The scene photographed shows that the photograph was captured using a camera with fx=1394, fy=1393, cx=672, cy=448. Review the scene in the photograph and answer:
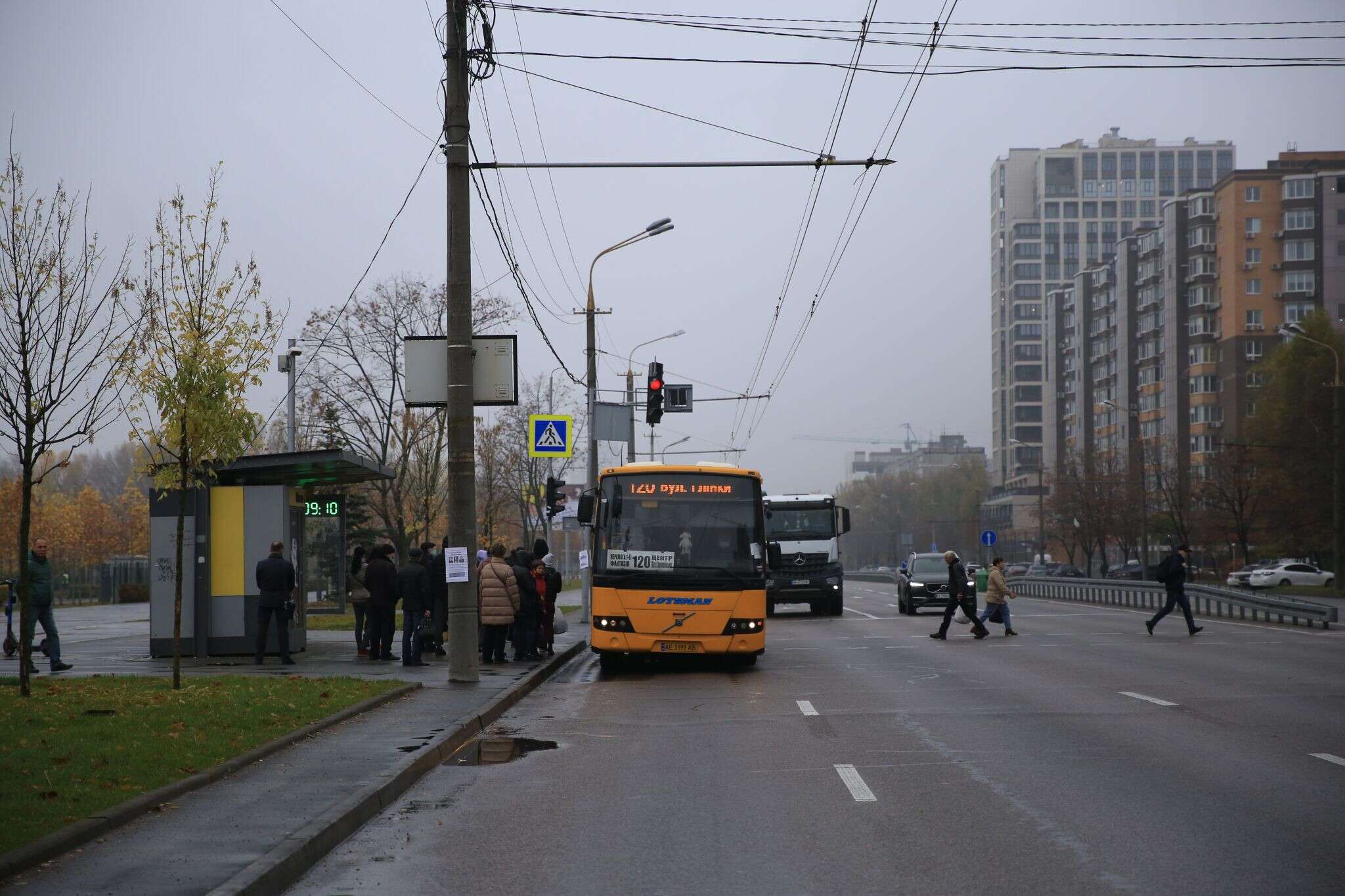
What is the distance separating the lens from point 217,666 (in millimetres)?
20172

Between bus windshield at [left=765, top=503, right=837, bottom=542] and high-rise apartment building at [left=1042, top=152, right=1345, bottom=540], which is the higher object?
high-rise apartment building at [left=1042, top=152, right=1345, bottom=540]

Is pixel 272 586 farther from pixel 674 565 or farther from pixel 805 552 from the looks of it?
pixel 805 552

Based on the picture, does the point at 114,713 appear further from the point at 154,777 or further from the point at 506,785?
the point at 506,785

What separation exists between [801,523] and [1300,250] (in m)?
69.6

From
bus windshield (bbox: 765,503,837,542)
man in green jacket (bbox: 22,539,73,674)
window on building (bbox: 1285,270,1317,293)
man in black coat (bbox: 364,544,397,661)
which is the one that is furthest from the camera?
window on building (bbox: 1285,270,1317,293)

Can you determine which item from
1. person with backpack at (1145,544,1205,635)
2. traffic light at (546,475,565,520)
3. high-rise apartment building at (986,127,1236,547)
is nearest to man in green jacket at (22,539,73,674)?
traffic light at (546,475,565,520)

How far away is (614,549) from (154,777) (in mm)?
11772

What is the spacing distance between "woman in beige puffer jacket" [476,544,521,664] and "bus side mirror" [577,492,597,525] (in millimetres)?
1302

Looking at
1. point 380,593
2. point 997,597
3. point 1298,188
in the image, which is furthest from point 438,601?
point 1298,188

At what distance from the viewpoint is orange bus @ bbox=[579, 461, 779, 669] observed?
20.3 meters

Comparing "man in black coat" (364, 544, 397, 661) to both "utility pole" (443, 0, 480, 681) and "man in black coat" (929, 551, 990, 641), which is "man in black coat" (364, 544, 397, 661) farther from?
"man in black coat" (929, 551, 990, 641)

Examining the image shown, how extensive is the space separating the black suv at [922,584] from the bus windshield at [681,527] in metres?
18.3

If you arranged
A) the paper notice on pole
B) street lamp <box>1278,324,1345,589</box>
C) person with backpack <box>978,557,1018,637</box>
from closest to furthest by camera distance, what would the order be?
the paper notice on pole, person with backpack <box>978,557,1018,637</box>, street lamp <box>1278,324,1345,589</box>

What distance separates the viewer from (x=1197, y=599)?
38.3 meters
